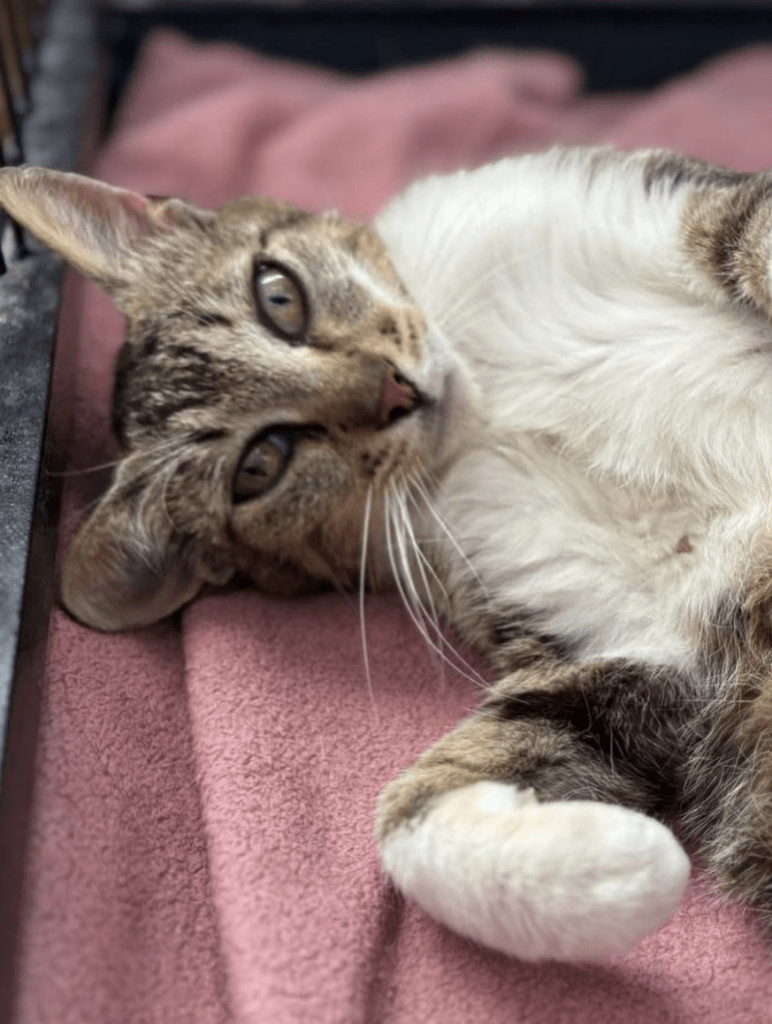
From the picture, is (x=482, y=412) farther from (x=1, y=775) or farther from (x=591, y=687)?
(x=1, y=775)

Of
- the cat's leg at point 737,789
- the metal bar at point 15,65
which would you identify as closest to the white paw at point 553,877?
the cat's leg at point 737,789

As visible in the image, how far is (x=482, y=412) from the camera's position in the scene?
1645 mm

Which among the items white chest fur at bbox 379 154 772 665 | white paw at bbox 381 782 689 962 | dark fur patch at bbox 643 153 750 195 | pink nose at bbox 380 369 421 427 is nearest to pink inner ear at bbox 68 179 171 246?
white chest fur at bbox 379 154 772 665

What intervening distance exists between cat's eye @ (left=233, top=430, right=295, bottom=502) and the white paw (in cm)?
64

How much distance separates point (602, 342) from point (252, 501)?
59 cm

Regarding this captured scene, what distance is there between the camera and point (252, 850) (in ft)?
4.23

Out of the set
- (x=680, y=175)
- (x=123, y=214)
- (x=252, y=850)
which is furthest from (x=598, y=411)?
(x=123, y=214)

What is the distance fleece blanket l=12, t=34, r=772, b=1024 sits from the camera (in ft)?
3.77

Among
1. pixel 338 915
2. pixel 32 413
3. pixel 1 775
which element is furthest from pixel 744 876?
pixel 32 413

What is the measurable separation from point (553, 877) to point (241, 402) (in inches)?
32.8

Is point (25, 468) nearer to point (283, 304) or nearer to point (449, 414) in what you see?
point (283, 304)

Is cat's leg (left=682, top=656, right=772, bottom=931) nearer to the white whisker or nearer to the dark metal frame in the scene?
the white whisker

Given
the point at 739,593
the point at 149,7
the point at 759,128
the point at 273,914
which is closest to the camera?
the point at 273,914

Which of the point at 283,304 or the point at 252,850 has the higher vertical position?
the point at 283,304
